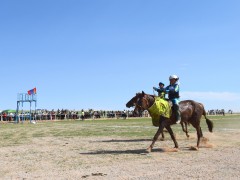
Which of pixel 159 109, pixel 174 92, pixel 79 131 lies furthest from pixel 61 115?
pixel 159 109

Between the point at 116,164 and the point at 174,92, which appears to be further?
the point at 174,92

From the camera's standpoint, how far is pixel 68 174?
8586 millimetres

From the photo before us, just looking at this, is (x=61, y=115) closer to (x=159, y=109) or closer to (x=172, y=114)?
(x=172, y=114)

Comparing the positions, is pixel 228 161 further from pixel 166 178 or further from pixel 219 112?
pixel 219 112

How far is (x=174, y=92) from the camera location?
1361 centimetres

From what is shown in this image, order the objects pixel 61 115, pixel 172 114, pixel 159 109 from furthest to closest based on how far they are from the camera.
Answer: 1. pixel 61 115
2. pixel 172 114
3. pixel 159 109

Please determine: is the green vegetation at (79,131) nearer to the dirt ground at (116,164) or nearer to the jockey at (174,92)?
the dirt ground at (116,164)

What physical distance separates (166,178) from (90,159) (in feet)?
11.7

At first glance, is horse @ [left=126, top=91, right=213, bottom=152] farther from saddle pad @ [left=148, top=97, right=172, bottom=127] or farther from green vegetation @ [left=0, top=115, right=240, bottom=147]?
green vegetation @ [left=0, top=115, right=240, bottom=147]

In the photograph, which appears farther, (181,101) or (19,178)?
(181,101)

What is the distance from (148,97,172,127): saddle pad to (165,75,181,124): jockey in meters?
0.34

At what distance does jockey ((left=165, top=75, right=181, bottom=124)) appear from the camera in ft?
44.1

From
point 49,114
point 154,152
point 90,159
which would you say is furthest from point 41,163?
point 49,114

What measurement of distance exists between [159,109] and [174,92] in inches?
41.8
